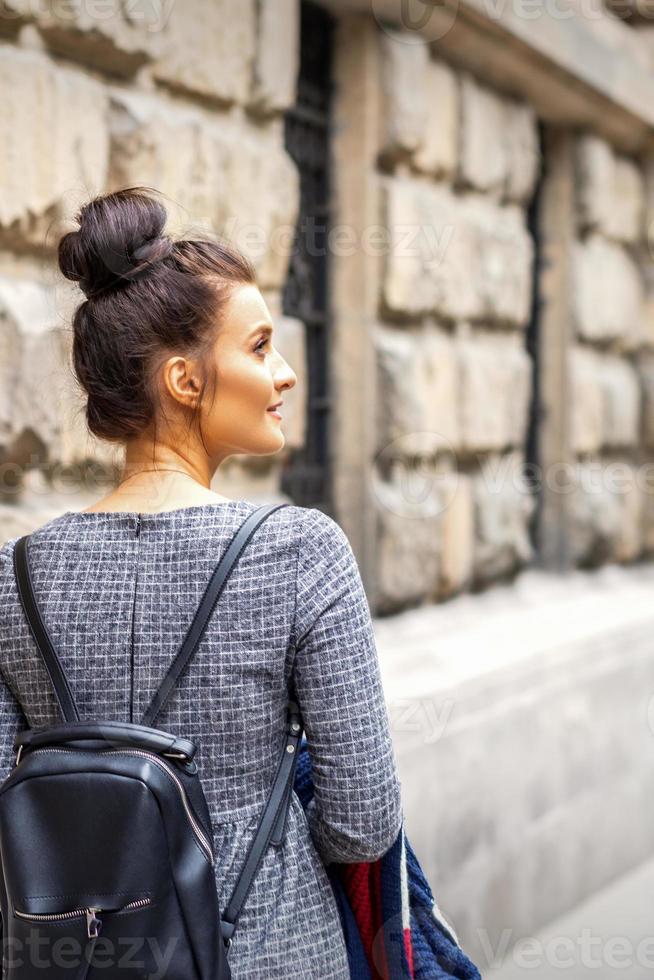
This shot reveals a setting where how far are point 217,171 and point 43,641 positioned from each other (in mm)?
1745

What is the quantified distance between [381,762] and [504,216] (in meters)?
3.20

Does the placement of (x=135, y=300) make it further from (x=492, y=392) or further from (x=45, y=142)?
(x=492, y=392)

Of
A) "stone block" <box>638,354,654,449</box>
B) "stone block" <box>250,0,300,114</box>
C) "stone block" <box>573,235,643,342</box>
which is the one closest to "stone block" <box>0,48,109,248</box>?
"stone block" <box>250,0,300,114</box>

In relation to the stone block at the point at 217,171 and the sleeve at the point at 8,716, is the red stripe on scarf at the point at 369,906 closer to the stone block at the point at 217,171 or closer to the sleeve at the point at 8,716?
the sleeve at the point at 8,716

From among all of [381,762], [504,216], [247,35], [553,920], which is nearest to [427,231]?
[504,216]

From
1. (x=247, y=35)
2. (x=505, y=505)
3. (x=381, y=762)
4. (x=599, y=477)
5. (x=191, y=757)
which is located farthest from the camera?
(x=599, y=477)

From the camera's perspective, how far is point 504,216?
4.32m

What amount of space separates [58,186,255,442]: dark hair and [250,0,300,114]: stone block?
5.46 feet

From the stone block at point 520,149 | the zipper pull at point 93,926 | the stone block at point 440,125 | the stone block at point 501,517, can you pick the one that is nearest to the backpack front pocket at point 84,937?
the zipper pull at point 93,926

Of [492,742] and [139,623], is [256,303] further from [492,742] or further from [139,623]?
[492,742]

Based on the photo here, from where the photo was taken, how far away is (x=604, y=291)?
499 cm

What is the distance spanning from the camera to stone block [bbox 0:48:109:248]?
2.34 metres

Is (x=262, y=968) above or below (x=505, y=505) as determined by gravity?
below

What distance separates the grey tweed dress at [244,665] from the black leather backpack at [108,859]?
0.22 feet
